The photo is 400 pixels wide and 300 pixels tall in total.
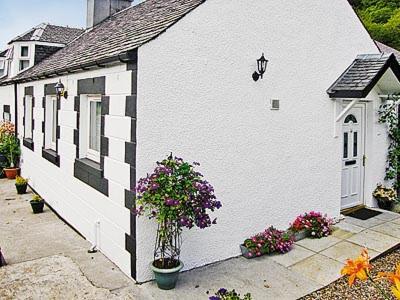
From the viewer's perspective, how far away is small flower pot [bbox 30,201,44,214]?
9000mm

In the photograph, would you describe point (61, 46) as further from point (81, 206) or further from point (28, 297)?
point (28, 297)

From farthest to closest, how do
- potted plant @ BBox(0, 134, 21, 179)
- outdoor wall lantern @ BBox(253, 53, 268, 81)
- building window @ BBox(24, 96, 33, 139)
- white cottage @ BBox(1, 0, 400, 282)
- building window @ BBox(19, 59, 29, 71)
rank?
building window @ BBox(19, 59, 29, 71) < potted plant @ BBox(0, 134, 21, 179) < building window @ BBox(24, 96, 33, 139) < outdoor wall lantern @ BBox(253, 53, 268, 81) < white cottage @ BBox(1, 0, 400, 282)

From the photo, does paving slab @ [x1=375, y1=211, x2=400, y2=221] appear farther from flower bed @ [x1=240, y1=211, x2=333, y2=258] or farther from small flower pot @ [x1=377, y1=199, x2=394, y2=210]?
flower bed @ [x1=240, y1=211, x2=333, y2=258]

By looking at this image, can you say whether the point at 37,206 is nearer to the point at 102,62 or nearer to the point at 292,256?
the point at 102,62

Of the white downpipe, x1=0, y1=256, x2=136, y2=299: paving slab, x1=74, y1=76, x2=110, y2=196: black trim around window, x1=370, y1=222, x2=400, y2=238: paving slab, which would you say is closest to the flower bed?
x1=370, y1=222, x2=400, y2=238: paving slab

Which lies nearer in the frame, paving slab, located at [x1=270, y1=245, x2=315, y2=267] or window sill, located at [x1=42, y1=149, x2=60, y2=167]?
paving slab, located at [x1=270, y1=245, x2=315, y2=267]

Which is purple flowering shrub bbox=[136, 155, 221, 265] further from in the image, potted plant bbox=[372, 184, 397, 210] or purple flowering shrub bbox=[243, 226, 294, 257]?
potted plant bbox=[372, 184, 397, 210]

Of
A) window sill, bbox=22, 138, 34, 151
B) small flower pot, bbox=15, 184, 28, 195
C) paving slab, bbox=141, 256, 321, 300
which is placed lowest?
paving slab, bbox=141, 256, 321, 300

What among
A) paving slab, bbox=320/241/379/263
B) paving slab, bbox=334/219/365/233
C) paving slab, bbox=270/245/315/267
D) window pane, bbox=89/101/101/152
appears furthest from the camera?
paving slab, bbox=334/219/365/233

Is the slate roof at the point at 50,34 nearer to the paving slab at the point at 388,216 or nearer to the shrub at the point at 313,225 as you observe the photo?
the shrub at the point at 313,225

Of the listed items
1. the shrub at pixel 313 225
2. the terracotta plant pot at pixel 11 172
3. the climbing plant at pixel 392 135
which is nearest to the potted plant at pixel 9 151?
the terracotta plant pot at pixel 11 172

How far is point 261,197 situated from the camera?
22.6 feet

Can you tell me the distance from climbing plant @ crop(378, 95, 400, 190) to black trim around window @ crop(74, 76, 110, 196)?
6760mm

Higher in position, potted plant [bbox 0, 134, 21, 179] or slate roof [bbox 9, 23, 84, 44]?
slate roof [bbox 9, 23, 84, 44]
